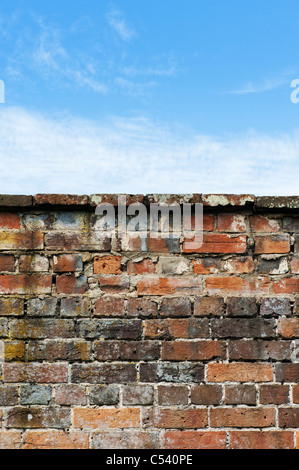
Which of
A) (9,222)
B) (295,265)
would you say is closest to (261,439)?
(295,265)

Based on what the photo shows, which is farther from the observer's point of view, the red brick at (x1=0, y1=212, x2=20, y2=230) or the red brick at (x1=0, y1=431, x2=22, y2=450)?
the red brick at (x1=0, y1=212, x2=20, y2=230)

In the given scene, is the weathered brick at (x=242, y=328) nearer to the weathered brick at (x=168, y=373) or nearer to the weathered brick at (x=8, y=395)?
the weathered brick at (x=168, y=373)

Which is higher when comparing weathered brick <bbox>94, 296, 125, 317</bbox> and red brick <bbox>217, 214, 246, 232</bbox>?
red brick <bbox>217, 214, 246, 232</bbox>

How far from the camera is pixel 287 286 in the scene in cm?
232

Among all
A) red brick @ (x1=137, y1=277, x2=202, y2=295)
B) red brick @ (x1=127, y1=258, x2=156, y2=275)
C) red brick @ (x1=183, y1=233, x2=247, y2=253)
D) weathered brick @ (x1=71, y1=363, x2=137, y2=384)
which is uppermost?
red brick @ (x1=183, y1=233, x2=247, y2=253)

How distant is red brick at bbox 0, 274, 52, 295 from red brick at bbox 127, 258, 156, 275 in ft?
1.30

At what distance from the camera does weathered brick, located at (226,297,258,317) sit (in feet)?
7.50

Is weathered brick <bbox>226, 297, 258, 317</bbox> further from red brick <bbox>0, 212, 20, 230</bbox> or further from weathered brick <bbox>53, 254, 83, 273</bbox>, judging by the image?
red brick <bbox>0, 212, 20, 230</bbox>

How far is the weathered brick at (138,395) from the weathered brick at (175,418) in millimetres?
49

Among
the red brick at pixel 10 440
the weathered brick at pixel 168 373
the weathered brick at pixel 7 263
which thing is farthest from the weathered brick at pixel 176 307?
the red brick at pixel 10 440

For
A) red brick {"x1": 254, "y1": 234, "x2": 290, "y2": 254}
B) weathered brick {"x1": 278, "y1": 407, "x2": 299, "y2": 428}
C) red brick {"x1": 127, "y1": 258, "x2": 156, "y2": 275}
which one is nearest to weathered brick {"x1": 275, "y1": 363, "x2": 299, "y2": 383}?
weathered brick {"x1": 278, "y1": 407, "x2": 299, "y2": 428}

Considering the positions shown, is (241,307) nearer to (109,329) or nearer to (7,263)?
(109,329)

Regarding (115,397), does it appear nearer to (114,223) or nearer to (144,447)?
(144,447)

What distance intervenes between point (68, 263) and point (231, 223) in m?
0.83
